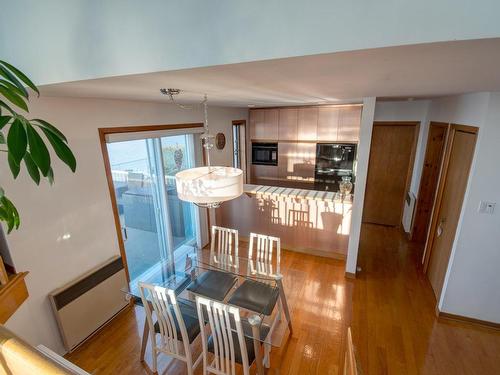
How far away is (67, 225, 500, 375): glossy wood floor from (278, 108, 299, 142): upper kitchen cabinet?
91.5 inches

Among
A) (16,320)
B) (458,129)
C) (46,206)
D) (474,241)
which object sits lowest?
(16,320)

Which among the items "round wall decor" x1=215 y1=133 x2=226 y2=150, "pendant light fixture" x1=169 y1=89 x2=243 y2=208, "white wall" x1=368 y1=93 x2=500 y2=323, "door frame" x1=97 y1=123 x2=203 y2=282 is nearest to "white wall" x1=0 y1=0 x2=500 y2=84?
"pendant light fixture" x1=169 y1=89 x2=243 y2=208

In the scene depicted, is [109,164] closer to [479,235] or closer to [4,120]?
[4,120]

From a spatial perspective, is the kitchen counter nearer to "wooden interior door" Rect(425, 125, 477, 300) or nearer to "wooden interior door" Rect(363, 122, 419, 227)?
"wooden interior door" Rect(425, 125, 477, 300)

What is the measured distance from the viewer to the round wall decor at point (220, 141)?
3.90m

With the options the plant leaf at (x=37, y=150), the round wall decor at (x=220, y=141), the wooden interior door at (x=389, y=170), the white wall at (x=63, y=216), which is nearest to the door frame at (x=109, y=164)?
the white wall at (x=63, y=216)

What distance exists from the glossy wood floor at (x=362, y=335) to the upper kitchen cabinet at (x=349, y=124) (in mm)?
2043

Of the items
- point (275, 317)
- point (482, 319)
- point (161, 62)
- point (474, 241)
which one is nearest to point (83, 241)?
point (275, 317)

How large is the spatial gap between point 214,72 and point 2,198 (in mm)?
943

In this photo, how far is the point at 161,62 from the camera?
2.95 feet

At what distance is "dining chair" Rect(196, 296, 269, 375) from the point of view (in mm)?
1626

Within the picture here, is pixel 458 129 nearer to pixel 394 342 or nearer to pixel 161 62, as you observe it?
pixel 394 342

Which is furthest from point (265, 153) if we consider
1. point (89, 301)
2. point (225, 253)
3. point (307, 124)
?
point (89, 301)

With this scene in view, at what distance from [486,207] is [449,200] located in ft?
1.66
